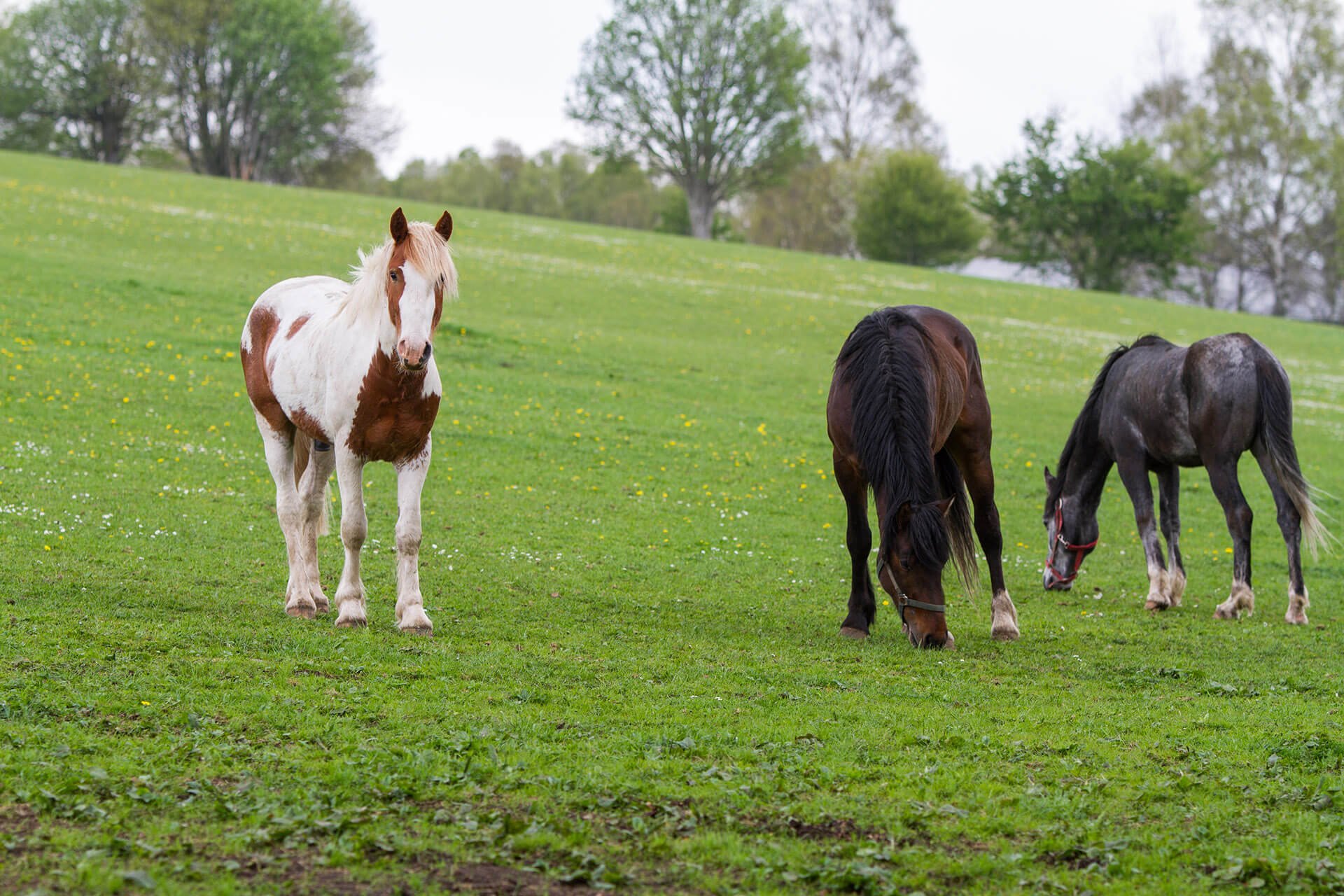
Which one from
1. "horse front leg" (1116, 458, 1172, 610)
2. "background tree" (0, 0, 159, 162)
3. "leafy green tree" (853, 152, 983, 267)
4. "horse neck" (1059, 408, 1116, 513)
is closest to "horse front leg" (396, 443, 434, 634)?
"horse front leg" (1116, 458, 1172, 610)

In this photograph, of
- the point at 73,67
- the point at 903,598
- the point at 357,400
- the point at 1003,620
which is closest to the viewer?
the point at 357,400

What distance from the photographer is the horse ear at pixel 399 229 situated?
7094 mm

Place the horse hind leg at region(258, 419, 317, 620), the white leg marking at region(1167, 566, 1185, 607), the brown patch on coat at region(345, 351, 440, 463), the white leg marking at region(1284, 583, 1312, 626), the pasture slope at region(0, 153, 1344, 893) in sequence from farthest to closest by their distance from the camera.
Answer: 1. the white leg marking at region(1167, 566, 1185, 607)
2. the white leg marking at region(1284, 583, 1312, 626)
3. the horse hind leg at region(258, 419, 317, 620)
4. the brown patch on coat at region(345, 351, 440, 463)
5. the pasture slope at region(0, 153, 1344, 893)

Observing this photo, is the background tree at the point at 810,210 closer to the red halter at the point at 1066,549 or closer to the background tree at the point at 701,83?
the background tree at the point at 701,83

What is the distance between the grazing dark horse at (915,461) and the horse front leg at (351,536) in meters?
3.31

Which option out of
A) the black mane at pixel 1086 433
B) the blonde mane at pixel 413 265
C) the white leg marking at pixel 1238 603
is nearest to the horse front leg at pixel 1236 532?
the white leg marking at pixel 1238 603

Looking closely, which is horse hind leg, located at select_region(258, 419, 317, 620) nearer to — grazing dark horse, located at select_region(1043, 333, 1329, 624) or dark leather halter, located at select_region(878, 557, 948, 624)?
dark leather halter, located at select_region(878, 557, 948, 624)

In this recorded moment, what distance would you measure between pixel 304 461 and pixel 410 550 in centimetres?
148

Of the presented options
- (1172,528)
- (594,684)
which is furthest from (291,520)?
(1172,528)

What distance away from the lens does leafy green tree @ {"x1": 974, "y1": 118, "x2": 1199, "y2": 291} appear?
56.6 metres

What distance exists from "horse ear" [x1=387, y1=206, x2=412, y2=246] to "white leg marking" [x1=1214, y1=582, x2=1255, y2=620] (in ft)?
25.4

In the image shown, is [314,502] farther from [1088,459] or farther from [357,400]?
[1088,459]

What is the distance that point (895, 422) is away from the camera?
7.82 m

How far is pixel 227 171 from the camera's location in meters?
65.8
